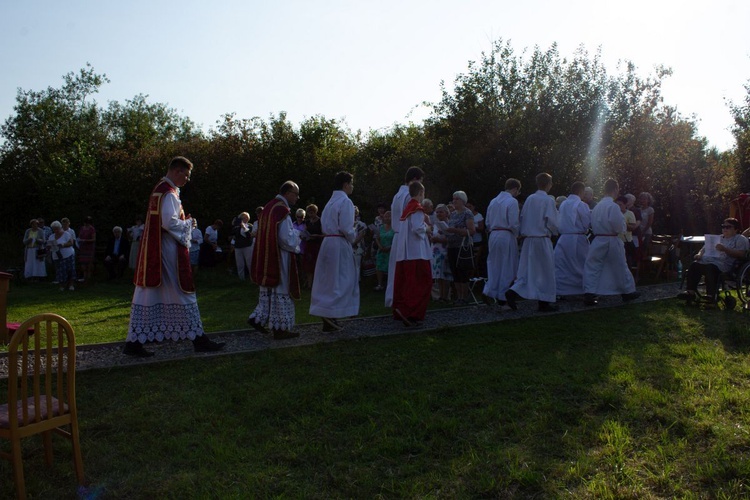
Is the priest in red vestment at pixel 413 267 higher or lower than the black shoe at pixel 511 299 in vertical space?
higher

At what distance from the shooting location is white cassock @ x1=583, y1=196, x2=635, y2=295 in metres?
11.3

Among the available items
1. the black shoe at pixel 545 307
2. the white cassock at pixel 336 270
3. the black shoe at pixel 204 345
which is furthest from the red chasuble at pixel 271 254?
the black shoe at pixel 545 307

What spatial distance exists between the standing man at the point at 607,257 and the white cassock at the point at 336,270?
4.44 metres

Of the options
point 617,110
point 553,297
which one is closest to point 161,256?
point 553,297

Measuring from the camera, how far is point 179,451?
15.6 feet

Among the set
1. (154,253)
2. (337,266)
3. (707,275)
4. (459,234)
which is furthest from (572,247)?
(154,253)

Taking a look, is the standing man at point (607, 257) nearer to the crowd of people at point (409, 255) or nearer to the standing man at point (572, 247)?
the crowd of people at point (409, 255)

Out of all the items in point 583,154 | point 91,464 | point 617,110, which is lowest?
point 91,464

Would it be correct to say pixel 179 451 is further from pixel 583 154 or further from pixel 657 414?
pixel 583 154

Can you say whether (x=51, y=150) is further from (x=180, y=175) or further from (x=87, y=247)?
(x=180, y=175)

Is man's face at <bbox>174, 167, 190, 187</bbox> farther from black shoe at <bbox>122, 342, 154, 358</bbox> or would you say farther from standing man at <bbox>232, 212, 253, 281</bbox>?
standing man at <bbox>232, 212, 253, 281</bbox>

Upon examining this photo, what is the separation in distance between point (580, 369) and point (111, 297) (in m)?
12.0

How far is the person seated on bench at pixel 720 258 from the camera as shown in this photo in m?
10.4

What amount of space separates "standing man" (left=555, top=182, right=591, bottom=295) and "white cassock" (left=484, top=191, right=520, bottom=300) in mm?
1163
